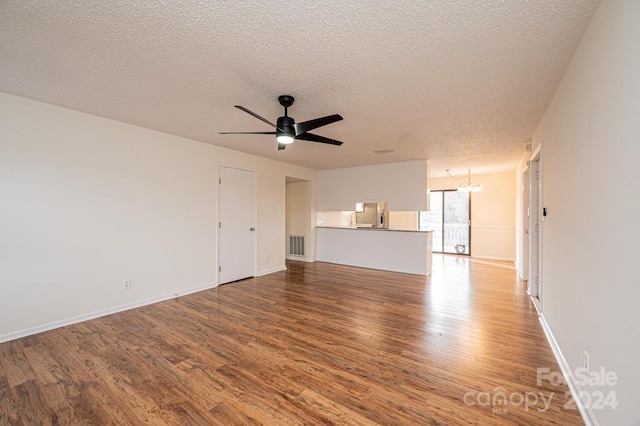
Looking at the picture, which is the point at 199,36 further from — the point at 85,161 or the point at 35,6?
the point at 85,161

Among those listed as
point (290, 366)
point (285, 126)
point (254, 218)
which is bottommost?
point (290, 366)

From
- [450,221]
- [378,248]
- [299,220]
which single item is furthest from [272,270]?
[450,221]

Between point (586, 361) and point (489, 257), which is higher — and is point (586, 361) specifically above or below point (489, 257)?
above

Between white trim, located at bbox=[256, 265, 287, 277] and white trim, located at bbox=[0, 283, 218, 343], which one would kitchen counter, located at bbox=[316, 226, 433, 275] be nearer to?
white trim, located at bbox=[256, 265, 287, 277]

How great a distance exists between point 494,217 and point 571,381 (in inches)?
258

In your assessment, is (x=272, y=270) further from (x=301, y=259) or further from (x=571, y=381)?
(x=571, y=381)

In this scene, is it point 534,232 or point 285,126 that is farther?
point 534,232

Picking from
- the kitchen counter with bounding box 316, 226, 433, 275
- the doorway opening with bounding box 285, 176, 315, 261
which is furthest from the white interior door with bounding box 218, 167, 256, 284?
the kitchen counter with bounding box 316, 226, 433, 275

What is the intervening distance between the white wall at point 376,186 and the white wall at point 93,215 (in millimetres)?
3201

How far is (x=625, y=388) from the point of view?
1.20 meters

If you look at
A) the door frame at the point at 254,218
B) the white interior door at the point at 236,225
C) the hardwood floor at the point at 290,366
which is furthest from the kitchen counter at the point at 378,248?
the white interior door at the point at 236,225

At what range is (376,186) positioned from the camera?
249 inches

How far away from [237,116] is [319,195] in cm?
417

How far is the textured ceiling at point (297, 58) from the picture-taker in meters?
1.57
